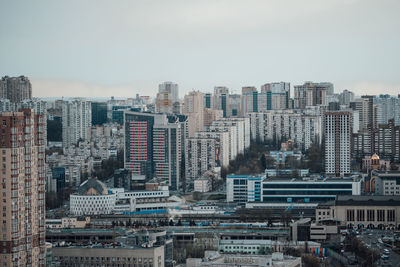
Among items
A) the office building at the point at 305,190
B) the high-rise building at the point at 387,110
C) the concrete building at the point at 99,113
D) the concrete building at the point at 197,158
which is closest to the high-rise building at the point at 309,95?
the high-rise building at the point at 387,110

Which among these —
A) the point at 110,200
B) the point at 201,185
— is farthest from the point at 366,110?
the point at 110,200

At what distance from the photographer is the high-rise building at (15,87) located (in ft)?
136

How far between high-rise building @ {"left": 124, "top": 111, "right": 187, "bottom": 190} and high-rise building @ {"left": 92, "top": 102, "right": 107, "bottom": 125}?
794 inches

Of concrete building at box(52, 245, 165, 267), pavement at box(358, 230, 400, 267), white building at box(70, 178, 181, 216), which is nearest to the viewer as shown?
concrete building at box(52, 245, 165, 267)

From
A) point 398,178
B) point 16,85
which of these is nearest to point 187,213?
point 398,178

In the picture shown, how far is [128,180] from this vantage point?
3017 cm

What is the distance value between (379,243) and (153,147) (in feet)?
43.3

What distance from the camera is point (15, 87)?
41.7 metres

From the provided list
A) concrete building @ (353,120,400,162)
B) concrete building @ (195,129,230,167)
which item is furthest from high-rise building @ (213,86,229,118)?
→ concrete building @ (195,129,230,167)

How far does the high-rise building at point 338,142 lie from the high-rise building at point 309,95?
63.9 feet

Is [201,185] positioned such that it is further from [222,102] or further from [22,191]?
[222,102]

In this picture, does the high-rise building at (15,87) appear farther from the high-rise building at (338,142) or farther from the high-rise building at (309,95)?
the high-rise building at (309,95)

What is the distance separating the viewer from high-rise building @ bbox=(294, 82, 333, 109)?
172ft

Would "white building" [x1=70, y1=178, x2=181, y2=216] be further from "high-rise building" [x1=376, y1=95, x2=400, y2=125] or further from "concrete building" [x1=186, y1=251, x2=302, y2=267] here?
"high-rise building" [x1=376, y1=95, x2=400, y2=125]
